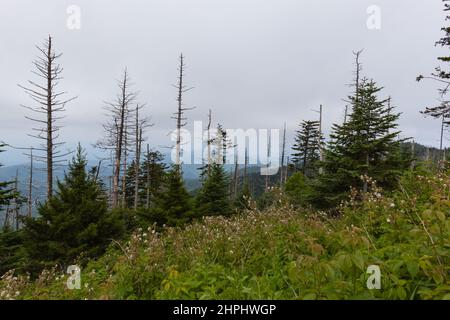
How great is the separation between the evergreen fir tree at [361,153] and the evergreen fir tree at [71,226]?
31.3 feet

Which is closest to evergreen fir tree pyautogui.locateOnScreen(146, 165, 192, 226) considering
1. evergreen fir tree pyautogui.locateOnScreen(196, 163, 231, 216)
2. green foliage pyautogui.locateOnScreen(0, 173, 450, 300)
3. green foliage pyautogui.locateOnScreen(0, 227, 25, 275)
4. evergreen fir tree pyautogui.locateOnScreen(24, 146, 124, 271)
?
evergreen fir tree pyautogui.locateOnScreen(24, 146, 124, 271)

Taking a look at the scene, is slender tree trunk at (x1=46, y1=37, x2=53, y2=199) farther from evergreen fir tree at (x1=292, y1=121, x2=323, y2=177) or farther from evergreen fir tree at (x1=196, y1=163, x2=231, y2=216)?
evergreen fir tree at (x1=292, y1=121, x2=323, y2=177)

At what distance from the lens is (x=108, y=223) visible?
11.2 m

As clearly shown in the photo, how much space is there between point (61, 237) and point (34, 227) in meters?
1.12

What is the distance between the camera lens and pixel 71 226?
34.0 ft

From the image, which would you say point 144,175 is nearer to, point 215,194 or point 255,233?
point 215,194

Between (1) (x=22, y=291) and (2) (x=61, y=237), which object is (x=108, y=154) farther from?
(1) (x=22, y=291)

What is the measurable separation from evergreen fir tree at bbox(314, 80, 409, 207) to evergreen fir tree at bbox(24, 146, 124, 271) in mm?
9551

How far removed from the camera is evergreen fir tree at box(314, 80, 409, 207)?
12750 millimetres

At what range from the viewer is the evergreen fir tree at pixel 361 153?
12.8 meters

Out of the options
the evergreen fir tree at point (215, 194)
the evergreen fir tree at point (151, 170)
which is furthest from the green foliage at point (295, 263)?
the evergreen fir tree at point (151, 170)

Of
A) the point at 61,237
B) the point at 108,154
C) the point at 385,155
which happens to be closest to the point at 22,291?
the point at 61,237

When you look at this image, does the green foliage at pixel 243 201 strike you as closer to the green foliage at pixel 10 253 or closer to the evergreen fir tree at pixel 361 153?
the evergreen fir tree at pixel 361 153
